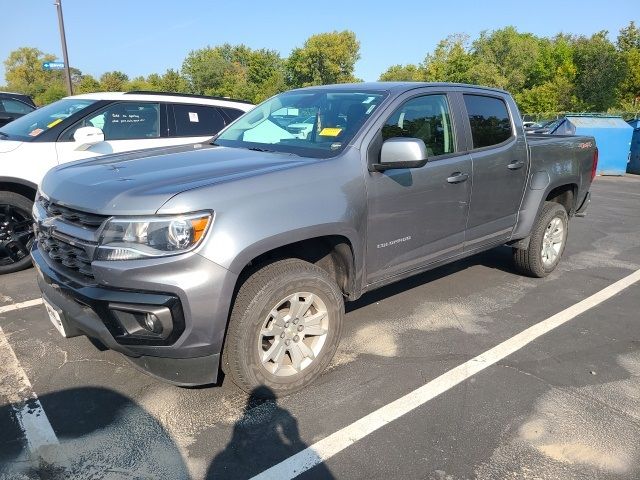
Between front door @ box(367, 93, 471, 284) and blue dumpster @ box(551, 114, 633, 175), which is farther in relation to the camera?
blue dumpster @ box(551, 114, 633, 175)

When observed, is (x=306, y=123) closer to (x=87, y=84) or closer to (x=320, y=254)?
(x=320, y=254)

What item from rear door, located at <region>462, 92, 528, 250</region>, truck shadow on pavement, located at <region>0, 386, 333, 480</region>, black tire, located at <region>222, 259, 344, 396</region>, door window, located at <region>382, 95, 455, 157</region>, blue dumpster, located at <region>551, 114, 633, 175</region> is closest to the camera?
truck shadow on pavement, located at <region>0, 386, 333, 480</region>

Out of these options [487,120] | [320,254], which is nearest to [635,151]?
[487,120]

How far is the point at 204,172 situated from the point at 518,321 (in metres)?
2.89

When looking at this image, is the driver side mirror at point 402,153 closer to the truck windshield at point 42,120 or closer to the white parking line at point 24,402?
the white parking line at point 24,402

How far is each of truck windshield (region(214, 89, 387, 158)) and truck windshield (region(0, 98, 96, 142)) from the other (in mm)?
2391

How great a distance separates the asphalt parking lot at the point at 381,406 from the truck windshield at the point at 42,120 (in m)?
1.85

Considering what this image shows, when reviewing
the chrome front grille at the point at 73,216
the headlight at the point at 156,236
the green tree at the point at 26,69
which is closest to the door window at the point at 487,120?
the headlight at the point at 156,236

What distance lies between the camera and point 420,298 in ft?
15.3

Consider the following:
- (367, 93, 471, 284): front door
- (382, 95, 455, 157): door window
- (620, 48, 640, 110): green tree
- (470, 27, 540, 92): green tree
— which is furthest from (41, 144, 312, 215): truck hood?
(470, 27, 540, 92): green tree

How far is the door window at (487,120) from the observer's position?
13.6 ft

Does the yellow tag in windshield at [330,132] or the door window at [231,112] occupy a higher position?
the door window at [231,112]

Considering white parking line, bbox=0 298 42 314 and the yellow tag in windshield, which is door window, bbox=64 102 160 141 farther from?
the yellow tag in windshield

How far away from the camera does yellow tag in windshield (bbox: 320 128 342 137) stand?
134 inches
